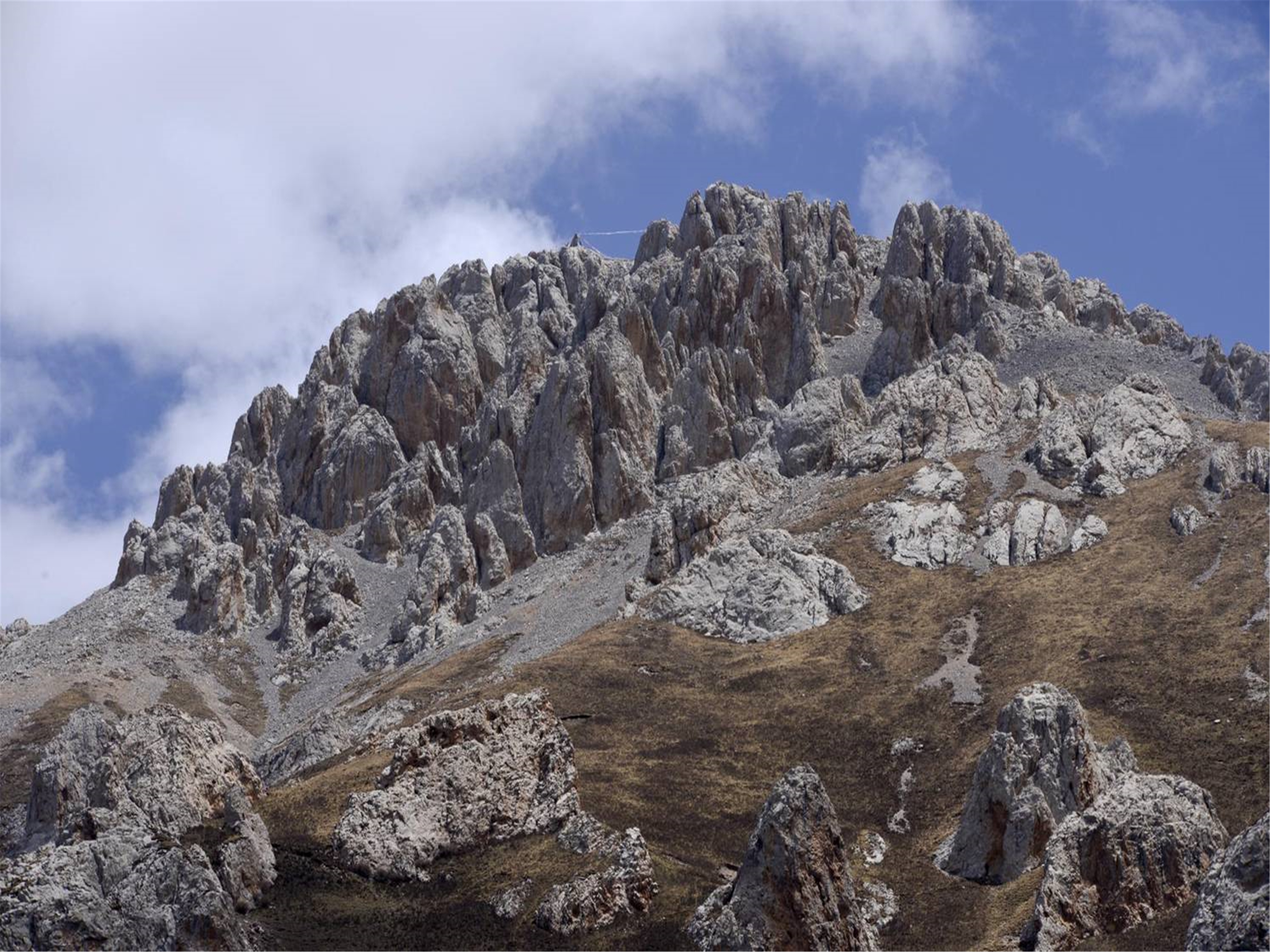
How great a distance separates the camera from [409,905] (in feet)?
178

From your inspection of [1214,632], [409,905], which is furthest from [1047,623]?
[409,905]

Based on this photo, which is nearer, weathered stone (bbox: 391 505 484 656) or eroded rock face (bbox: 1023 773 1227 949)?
eroded rock face (bbox: 1023 773 1227 949)

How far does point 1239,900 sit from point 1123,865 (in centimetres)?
1510

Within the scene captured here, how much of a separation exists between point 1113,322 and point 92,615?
138m

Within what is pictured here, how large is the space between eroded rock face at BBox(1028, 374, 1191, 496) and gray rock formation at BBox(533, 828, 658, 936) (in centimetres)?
8096

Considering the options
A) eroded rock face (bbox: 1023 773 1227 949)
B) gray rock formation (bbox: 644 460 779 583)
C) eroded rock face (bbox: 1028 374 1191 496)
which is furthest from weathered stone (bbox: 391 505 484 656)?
eroded rock face (bbox: 1023 773 1227 949)

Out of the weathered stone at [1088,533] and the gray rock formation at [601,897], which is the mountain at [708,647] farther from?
the weathered stone at [1088,533]

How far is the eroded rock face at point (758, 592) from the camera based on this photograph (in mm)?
108812

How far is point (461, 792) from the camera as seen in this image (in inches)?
2426

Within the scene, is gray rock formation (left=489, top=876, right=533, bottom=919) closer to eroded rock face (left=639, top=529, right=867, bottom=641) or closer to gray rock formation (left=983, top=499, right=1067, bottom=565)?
eroded rock face (left=639, top=529, right=867, bottom=641)

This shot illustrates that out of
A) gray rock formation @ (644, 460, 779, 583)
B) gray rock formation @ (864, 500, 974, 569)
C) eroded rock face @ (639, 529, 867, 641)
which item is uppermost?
gray rock formation @ (644, 460, 779, 583)

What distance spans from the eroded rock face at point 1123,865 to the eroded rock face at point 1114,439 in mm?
76947

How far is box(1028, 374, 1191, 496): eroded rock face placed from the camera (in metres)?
124

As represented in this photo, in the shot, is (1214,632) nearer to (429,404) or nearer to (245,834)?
(245,834)
